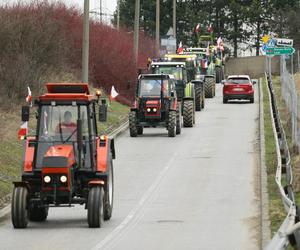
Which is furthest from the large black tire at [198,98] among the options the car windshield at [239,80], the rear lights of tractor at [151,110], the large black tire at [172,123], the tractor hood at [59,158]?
the tractor hood at [59,158]

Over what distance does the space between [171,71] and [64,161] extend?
88.3 feet

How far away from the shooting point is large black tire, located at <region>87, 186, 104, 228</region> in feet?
59.6

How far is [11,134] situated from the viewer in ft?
104

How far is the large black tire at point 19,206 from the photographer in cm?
1805

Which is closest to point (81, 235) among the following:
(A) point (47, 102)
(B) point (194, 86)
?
(A) point (47, 102)

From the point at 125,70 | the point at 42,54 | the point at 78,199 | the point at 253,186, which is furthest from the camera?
Result: the point at 125,70

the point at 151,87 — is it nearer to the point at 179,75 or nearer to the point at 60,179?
the point at 179,75

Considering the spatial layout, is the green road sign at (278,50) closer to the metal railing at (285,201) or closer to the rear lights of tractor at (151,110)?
the metal railing at (285,201)

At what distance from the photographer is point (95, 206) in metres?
18.2

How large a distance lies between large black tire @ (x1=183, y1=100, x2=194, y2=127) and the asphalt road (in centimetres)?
151

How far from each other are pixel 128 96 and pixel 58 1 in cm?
608

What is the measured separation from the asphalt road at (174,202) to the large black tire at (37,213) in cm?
20

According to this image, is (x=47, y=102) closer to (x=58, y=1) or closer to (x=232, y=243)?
(x=232, y=243)

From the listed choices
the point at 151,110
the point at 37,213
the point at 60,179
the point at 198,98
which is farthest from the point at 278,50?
the point at 60,179
